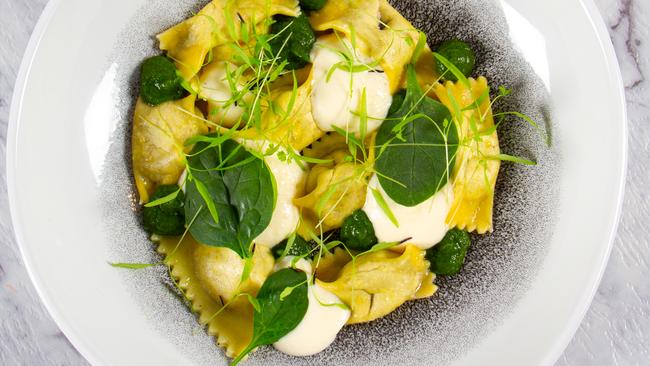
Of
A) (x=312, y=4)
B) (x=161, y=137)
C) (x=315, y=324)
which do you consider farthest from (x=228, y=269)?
(x=312, y=4)

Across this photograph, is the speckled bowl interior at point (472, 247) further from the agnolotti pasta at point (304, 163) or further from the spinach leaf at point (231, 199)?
the spinach leaf at point (231, 199)

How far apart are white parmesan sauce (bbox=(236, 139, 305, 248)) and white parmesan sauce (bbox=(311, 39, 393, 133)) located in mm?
170

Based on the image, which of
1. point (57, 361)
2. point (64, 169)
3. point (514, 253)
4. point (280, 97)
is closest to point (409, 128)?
point (280, 97)

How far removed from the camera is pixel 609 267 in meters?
2.35

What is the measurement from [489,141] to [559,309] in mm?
535

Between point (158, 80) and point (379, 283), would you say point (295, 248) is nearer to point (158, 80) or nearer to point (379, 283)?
point (379, 283)

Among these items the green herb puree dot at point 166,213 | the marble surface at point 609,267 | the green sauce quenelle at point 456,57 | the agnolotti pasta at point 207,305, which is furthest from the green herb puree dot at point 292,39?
the marble surface at point 609,267

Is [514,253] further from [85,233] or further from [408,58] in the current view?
[85,233]

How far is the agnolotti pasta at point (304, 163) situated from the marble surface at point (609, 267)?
2.02 feet

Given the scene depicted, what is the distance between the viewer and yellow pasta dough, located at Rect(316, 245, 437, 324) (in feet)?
6.50

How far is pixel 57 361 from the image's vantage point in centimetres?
226

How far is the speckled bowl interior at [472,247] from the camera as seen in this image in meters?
1.91

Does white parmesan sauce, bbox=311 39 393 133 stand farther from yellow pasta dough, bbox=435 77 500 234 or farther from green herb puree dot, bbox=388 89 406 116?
yellow pasta dough, bbox=435 77 500 234

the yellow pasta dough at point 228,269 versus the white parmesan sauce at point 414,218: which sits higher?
the white parmesan sauce at point 414,218
